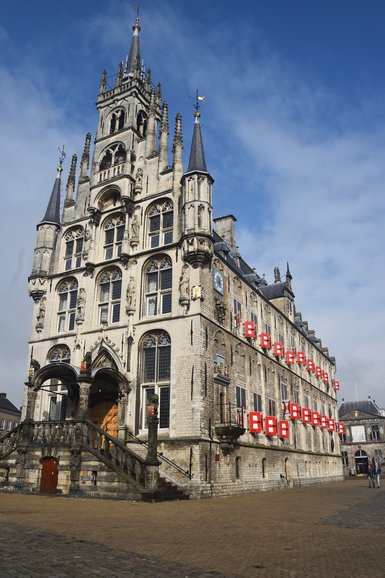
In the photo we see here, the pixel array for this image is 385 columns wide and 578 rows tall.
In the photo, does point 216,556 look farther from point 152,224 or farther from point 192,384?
→ point 152,224

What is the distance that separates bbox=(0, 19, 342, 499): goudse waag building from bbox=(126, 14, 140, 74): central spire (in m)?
0.16

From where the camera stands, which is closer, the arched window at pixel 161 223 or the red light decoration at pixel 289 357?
the arched window at pixel 161 223

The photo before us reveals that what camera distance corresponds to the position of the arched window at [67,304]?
30281 millimetres

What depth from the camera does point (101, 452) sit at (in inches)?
831

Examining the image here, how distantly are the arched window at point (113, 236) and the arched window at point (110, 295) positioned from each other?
125 cm

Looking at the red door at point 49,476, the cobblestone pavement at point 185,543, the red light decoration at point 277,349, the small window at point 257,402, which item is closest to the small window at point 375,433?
the red light decoration at point 277,349

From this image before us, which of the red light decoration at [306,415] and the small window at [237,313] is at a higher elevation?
the small window at [237,313]

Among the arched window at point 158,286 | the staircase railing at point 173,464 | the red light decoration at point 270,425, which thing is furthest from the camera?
the red light decoration at point 270,425

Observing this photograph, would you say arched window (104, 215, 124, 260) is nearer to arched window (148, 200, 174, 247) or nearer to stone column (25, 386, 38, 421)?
arched window (148, 200, 174, 247)

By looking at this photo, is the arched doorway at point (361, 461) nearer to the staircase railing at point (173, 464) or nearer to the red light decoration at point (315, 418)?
the red light decoration at point (315, 418)

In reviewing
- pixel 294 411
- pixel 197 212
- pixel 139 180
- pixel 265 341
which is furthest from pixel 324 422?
pixel 139 180

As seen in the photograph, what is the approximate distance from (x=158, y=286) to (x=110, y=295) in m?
3.56

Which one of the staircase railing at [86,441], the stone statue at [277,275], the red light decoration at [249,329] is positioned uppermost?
the stone statue at [277,275]

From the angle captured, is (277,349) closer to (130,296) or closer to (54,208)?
(130,296)
